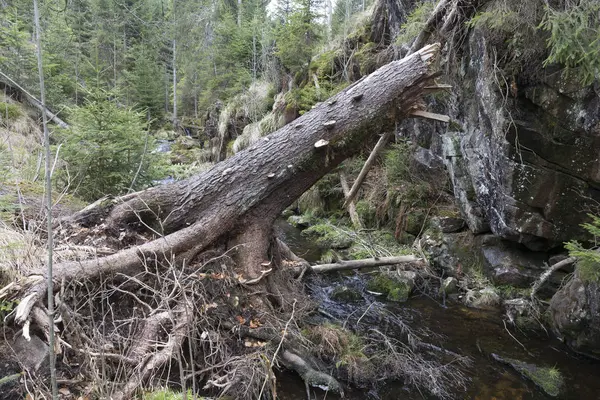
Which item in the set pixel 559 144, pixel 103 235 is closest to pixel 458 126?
pixel 559 144

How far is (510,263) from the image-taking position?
18.8 ft

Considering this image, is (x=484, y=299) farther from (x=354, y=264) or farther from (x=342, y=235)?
(x=342, y=235)

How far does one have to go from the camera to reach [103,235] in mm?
4051

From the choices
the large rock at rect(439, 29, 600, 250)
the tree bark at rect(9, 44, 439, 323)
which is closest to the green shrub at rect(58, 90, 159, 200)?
the tree bark at rect(9, 44, 439, 323)

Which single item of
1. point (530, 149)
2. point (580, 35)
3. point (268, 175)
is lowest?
point (268, 175)

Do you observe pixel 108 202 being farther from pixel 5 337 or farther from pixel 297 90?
pixel 297 90

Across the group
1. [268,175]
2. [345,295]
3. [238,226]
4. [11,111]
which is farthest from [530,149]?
[11,111]

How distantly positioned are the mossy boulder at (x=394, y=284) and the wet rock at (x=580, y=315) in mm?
2011

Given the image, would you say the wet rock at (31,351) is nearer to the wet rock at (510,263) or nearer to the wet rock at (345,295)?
the wet rock at (345,295)

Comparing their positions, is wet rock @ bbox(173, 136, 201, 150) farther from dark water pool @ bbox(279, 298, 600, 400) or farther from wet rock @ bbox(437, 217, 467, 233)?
dark water pool @ bbox(279, 298, 600, 400)

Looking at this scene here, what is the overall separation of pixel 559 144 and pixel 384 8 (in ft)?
21.2

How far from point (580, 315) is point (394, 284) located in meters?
2.48

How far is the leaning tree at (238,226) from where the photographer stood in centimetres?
343

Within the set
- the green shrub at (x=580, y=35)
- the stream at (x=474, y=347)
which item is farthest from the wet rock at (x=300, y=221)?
the green shrub at (x=580, y=35)
